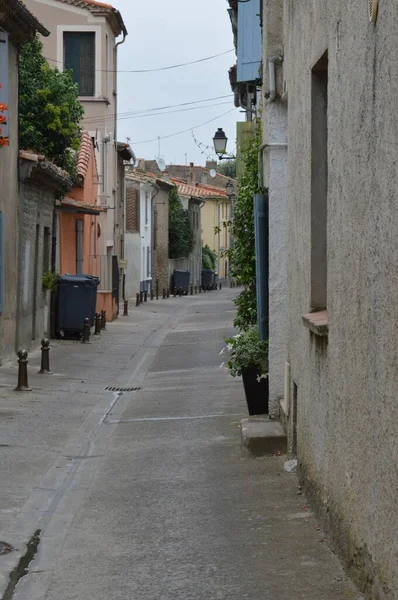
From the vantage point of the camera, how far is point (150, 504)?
8.48 meters

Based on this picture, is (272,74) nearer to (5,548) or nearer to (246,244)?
(246,244)

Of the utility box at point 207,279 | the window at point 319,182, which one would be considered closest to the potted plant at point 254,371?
the window at point 319,182

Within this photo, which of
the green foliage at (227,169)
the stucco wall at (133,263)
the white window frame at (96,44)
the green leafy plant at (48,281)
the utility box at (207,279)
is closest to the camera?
the green leafy plant at (48,281)

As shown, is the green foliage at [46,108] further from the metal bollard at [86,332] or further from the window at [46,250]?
the metal bollard at [86,332]

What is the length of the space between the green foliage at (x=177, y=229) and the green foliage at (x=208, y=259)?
928 centimetres

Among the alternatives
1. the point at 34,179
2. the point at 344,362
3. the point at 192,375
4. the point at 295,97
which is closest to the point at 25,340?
the point at 34,179

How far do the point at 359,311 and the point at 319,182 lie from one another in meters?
2.90

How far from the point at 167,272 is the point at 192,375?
1809 inches

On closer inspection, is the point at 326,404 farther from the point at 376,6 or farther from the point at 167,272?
the point at 167,272

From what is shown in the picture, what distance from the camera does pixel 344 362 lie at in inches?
245

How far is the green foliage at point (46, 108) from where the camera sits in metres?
25.9

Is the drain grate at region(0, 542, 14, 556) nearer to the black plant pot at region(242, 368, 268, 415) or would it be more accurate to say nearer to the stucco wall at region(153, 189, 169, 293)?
the black plant pot at region(242, 368, 268, 415)

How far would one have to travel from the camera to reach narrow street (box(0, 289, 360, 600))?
6.25m

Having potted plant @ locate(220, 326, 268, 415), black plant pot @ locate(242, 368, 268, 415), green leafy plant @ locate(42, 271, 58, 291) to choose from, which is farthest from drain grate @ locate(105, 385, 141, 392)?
green leafy plant @ locate(42, 271, 58, 291)
